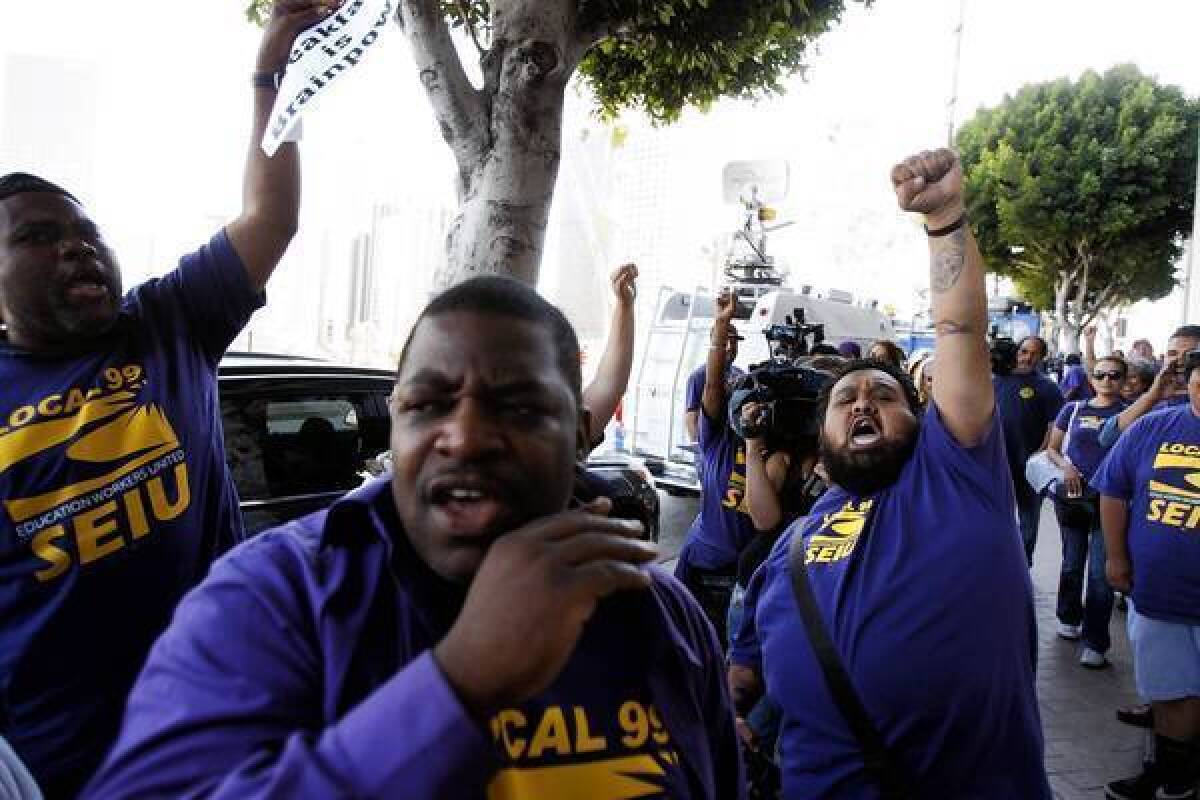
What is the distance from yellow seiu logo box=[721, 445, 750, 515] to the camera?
4.19m

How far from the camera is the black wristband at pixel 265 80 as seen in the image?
223cm

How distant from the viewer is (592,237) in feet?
90.6

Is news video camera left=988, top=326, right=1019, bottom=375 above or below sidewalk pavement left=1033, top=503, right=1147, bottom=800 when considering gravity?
above

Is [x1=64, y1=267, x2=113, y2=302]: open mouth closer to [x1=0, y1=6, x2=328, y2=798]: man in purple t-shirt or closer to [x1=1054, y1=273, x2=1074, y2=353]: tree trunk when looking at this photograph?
[x1=0, y1=6, x2=328, y2=798]: man in purple t-shirt

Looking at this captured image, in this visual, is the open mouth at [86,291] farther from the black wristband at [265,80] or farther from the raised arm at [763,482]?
the raised arm at [763,482]

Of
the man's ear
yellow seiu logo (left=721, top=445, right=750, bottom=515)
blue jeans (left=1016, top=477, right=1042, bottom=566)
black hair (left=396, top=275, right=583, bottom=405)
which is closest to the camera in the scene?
black hair (left=396, top=275, right=583, bottom=405)

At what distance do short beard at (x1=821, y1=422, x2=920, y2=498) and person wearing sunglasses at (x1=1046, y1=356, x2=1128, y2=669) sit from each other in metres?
4.11

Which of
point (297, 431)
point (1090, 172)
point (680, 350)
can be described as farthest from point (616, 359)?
point (1090, 172)

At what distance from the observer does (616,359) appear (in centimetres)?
303

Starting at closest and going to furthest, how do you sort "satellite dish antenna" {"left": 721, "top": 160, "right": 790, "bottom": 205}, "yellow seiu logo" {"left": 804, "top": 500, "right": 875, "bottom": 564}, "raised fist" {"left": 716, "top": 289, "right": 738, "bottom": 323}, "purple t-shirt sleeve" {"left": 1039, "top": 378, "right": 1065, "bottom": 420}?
"yellow seiu logo" {"left": 804, "top": 500, "right": 875, "bottom": 564}
"raised fist" {"left": 716, "top": 289, "right": 738, "bottom": 323}
"purple t-shirt sleeve" {"left": 1039, "top": 378, "right": 1065, "bottom": 420}
"satellite dish antenna" {"left": 721, "top": 160, "right": 790, "bottom": 205}

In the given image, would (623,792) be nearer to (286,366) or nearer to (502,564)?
(502,564)

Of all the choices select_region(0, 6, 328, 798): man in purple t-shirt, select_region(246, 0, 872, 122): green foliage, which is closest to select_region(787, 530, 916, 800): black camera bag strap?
select_region(0, 6, 328, 798): man in purple t-shirt

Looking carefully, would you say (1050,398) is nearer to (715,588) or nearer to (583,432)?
(715,588)

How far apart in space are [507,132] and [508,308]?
2.44 metres
